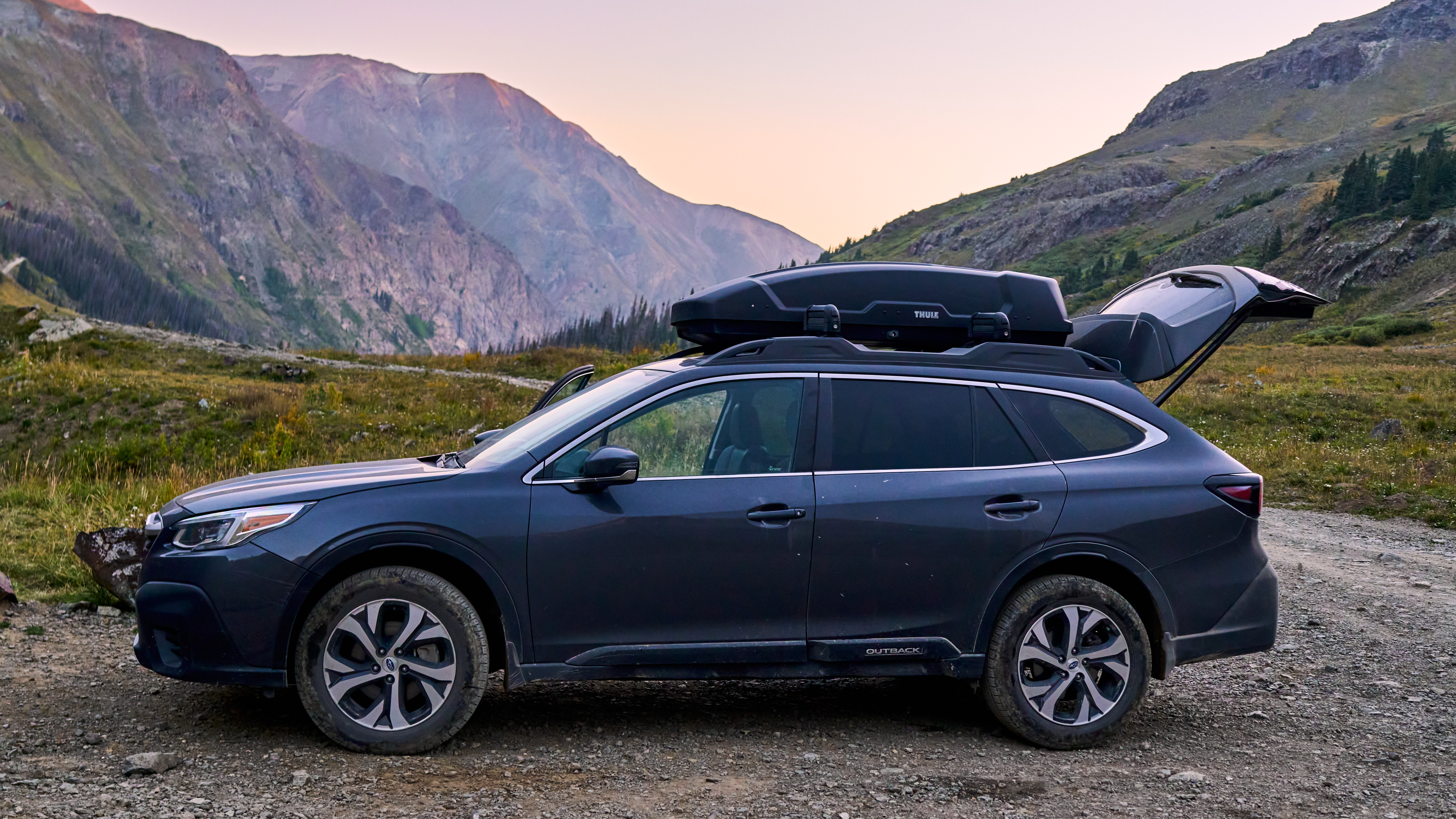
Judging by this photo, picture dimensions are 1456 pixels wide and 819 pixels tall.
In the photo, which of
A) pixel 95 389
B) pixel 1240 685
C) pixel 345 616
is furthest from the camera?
pixel 95 389

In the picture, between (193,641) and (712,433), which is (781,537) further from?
(193,641)

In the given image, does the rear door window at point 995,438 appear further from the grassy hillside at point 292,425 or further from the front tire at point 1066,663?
the grassy hillside at point 292,425

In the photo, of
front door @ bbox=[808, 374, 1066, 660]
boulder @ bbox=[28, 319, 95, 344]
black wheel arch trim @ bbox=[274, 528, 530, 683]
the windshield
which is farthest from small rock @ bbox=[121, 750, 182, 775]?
boulder @ bbox=[28, 319, 95, 344]

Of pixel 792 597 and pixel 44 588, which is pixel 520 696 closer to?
pixel 792 597

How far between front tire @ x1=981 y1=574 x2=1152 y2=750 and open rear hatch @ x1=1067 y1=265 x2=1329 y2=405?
1.31m

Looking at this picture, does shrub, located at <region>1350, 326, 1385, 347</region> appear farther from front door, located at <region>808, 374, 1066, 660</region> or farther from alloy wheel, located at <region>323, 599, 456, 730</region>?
alloy wheel, located at <region>323, 599, 456, 730</region>

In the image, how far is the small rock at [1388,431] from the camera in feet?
66.2

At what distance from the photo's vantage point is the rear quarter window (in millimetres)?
5344

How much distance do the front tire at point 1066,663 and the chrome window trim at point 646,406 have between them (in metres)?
1.24

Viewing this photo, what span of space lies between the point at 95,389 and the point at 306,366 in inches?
341

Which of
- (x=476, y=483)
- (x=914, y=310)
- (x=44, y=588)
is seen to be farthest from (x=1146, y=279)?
(x=44, y=588)

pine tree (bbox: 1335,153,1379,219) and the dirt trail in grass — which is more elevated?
pine tree (bbox: 1335,153,1379,219)

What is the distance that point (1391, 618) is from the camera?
7922 millimetres

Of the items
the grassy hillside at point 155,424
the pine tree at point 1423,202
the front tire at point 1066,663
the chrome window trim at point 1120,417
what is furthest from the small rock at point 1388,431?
the pine tree at point 1423,202
